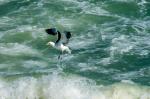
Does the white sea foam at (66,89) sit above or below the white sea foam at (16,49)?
above

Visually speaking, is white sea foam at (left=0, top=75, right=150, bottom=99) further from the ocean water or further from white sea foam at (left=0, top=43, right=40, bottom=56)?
white sea foam at (left=0, top=43, right=40, bottom=56)

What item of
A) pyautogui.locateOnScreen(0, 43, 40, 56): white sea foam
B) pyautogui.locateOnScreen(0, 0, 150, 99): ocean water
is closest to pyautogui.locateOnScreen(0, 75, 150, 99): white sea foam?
pyautogui.locateOnScreen(0, 0, 150, 99): ocean water

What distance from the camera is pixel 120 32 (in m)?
17.1

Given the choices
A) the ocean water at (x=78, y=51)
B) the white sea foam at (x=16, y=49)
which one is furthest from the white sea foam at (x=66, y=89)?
the white sea foam at (x=16, y=49)

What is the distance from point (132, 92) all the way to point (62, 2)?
8.19 meters

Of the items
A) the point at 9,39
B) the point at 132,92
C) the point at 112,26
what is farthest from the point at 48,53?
the point at 132,92

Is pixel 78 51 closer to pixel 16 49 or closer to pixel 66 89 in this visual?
pixel 16 49

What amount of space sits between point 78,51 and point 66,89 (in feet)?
10.1

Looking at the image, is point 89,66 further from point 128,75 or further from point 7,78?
point 7,78

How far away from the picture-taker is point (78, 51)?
15766 millimetres

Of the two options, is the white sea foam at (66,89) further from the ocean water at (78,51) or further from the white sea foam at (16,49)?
the white sea foam at (16,49)

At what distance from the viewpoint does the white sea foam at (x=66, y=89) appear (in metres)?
12.6

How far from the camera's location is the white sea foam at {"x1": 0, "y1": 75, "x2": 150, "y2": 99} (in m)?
12.6

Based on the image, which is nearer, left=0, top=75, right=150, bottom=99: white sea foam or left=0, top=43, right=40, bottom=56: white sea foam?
left=0, top=75, right=150, bottom=99: white sea foam
